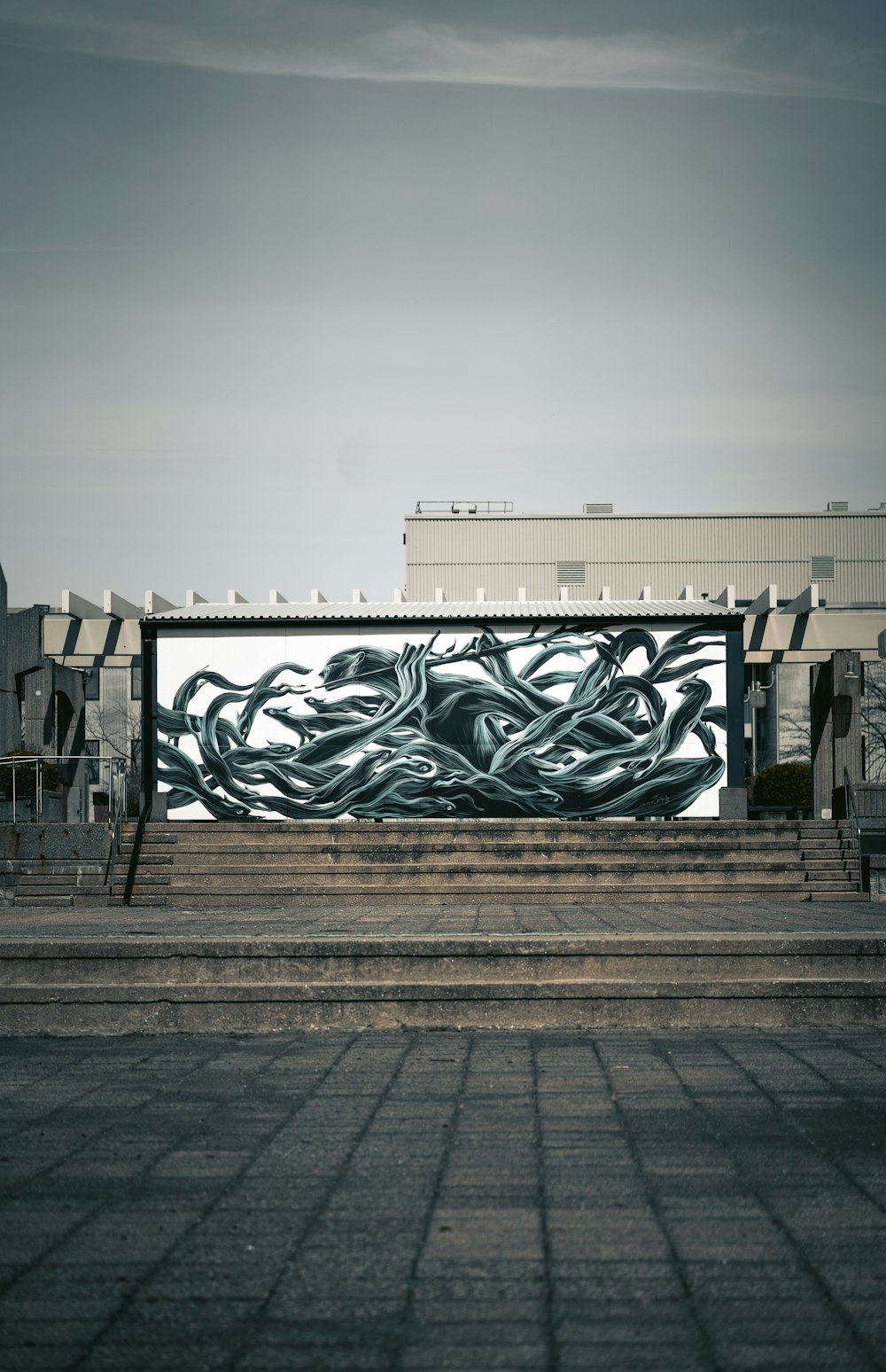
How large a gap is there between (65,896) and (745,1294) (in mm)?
16198

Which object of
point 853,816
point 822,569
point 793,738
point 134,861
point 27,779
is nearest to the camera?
point 134,861

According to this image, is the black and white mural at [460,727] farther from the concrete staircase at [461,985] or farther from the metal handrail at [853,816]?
the concrete staircase at [461,985]

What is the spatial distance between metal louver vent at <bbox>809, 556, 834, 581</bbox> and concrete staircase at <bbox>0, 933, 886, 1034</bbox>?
50829 mm

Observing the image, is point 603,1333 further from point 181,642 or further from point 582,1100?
point 181,642

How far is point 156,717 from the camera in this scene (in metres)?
24.2

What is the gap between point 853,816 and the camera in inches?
835

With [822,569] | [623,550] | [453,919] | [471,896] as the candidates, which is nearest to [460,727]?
[471,896]

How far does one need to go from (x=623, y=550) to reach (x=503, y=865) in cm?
3847

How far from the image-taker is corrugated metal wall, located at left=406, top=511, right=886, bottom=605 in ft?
179

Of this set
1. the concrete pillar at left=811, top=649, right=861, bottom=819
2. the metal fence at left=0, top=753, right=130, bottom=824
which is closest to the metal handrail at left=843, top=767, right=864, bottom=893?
the concrete pillar at left=811, top=649, right=861, bottom=819

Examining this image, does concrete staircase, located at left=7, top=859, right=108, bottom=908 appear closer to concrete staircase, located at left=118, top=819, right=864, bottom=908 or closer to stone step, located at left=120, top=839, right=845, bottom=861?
concrete staircase, located at left=118, top=819, right=864, bottom=908

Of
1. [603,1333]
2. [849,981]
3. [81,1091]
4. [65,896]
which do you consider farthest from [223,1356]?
[65,896]

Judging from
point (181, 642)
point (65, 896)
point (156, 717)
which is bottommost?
point (65, 896)

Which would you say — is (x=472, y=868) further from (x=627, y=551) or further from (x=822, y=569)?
(x=822, y=569)
